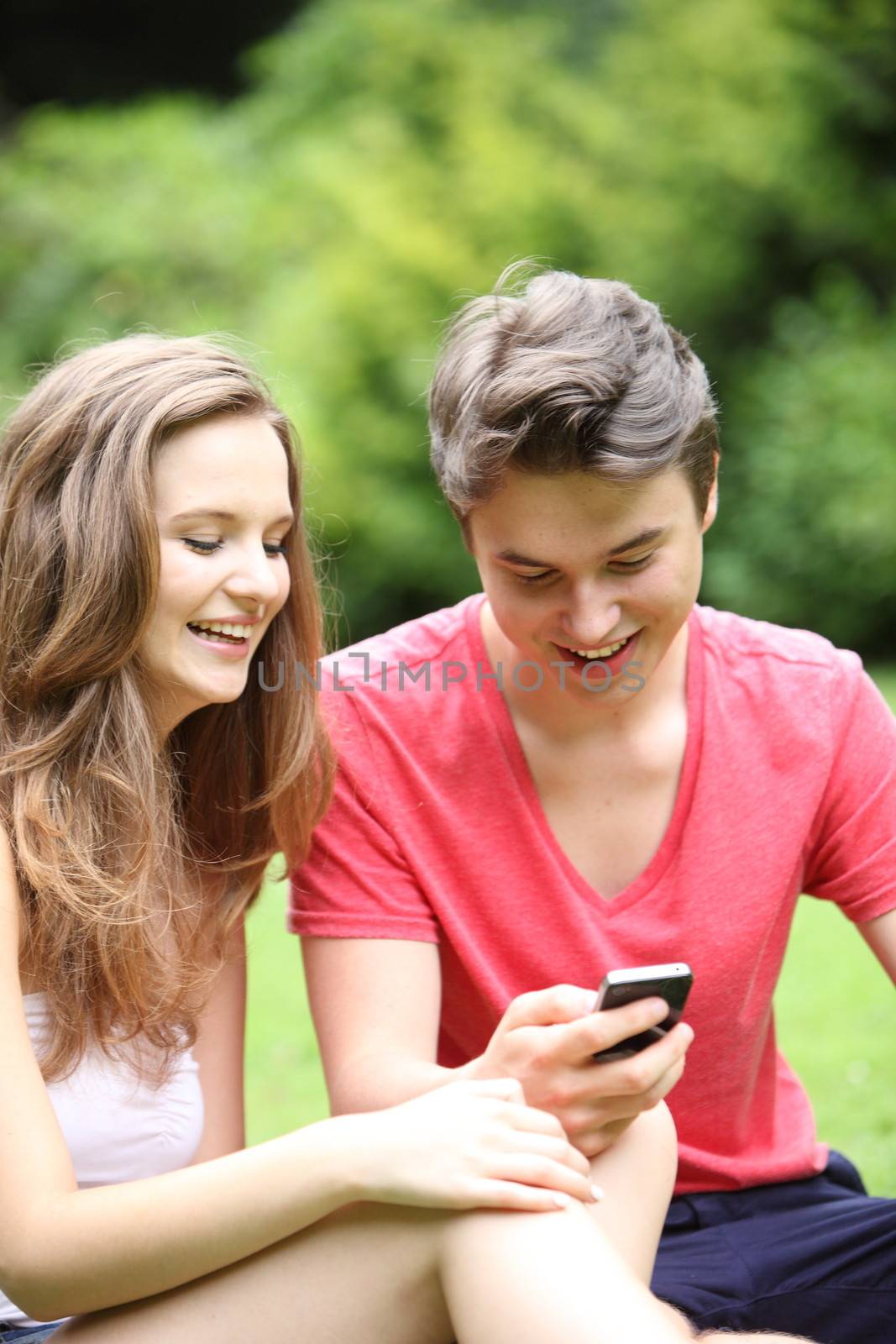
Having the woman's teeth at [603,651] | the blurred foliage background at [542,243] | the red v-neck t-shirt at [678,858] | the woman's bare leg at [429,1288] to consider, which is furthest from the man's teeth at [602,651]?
the blurred foliage background at [542,243]

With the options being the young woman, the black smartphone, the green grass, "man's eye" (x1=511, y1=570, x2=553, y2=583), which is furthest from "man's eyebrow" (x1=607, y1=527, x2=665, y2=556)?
the green grass

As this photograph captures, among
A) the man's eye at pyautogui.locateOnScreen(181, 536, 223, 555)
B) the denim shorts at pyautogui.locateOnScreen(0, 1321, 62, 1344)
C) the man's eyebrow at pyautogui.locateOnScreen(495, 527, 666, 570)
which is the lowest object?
the denim shorts at pyautogui.locateOnScreen(0, 1321, 62, 1344)

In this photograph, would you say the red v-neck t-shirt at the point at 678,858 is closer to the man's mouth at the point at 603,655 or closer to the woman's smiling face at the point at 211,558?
the man's mouth at the point at 603,655

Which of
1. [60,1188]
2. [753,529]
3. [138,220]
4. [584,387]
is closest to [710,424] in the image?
[584,387]

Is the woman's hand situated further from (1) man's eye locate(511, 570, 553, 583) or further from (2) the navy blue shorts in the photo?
(1) man's eye locate(511, 570, 553, 583)

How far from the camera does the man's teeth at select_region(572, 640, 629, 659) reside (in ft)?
7.88

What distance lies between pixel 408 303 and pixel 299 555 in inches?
355

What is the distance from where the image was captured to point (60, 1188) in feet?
6.38

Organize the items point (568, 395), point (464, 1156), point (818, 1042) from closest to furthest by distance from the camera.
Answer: point (464, 1156)
point (568, 395)
point (818, 1042)

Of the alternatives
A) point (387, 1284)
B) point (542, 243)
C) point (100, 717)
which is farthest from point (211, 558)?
point (542, 243)

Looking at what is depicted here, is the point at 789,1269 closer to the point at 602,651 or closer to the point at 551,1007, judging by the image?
the point at 551,1007

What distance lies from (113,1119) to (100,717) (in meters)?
0.61

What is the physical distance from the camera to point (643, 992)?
78.4 inches

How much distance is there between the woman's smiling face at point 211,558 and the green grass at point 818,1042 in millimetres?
1277
